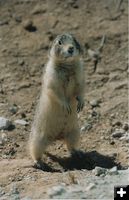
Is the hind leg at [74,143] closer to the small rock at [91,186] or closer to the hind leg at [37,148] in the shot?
the hind leg at [37,148]

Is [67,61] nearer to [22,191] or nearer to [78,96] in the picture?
[78,96]

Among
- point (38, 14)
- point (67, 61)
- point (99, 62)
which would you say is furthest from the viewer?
point (38, 14)

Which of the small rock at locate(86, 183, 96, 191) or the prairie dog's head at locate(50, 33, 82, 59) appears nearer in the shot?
the small rock at locate(86, 183, 96, 191)

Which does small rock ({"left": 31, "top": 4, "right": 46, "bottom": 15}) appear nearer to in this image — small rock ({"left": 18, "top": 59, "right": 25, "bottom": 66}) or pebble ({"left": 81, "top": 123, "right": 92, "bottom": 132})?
small rock ({"left": 18, "top": 59, "right": 25, "bottom": 66})

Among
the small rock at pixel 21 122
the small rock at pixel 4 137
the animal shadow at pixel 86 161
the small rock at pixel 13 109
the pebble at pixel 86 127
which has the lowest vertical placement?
the animal shadow at pixel 86 161

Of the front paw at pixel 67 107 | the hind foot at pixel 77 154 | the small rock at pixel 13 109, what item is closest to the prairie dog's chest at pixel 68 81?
the front paw at pixel 67 107

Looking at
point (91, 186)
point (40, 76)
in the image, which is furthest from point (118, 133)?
point (91, 186)

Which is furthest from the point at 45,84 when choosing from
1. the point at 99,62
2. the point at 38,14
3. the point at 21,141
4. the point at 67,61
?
the point at 38,14

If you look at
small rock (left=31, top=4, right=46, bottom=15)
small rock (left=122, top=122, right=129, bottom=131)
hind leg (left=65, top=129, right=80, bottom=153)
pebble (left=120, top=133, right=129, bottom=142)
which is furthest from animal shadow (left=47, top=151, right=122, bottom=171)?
small rock (left=31, top=4, right=46, bottom=15)
